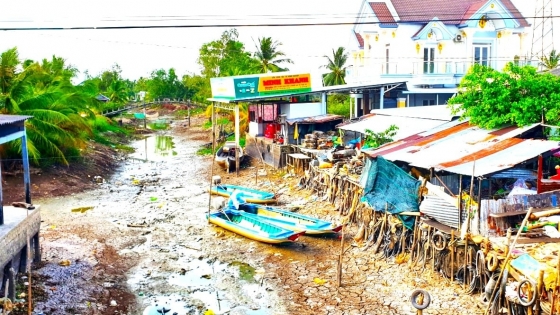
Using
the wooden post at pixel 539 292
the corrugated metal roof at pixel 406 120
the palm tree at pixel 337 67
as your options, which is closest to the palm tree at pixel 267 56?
the palm tree at pixel 337 67

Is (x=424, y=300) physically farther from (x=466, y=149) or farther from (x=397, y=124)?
(x=397, y=124)

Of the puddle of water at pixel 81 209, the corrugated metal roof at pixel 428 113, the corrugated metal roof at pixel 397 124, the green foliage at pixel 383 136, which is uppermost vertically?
the corrugated metal roof at pixel 428 113

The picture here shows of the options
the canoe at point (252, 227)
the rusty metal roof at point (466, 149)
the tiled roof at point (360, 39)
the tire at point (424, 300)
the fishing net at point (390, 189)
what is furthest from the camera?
the tiled roof at point (360, 39)

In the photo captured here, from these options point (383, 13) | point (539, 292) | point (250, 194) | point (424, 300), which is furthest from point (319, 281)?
point (383, 13)

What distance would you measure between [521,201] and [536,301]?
326 centimetres

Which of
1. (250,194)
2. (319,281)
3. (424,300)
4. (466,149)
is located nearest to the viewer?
(424,300)

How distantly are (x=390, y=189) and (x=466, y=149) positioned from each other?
83.1 inches

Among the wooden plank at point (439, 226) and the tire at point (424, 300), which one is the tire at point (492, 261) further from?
the wooden plank at point (439, 226)

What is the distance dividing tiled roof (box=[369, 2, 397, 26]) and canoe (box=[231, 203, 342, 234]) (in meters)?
13.6

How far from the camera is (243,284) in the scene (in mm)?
13578

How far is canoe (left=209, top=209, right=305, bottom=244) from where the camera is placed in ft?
51.3

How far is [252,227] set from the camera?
1750 cm

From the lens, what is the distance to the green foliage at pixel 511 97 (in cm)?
1376

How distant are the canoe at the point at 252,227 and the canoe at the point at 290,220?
1.01ft
